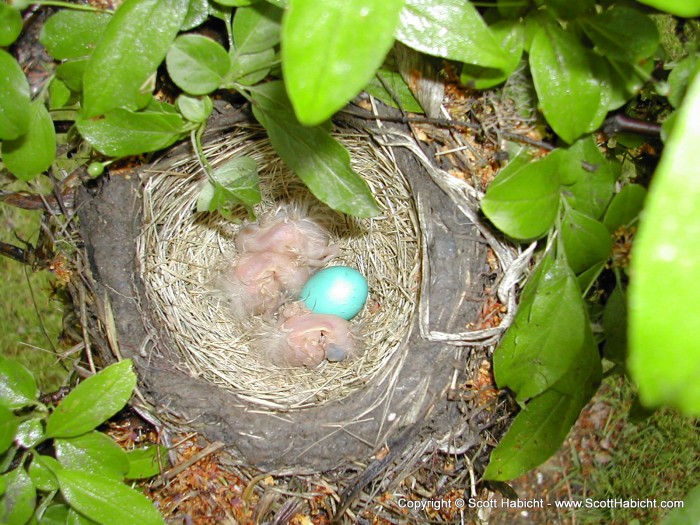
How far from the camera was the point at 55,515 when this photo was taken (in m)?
0.69

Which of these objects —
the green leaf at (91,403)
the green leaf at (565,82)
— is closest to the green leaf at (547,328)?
the green leaf at (565,82)

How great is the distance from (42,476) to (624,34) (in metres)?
0.82

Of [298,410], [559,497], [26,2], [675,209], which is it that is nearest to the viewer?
[675,209]

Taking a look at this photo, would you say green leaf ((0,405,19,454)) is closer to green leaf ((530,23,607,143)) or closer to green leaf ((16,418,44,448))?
green leaf ((16,418,44,448))

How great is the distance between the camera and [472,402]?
2.75 feet

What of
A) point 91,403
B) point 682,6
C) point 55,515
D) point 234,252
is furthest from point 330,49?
point 234,252

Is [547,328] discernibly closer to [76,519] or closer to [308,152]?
[308,152]

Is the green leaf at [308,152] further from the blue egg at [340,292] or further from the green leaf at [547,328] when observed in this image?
the blue egg at [340,292]

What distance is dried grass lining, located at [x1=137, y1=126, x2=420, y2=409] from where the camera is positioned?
0.90m

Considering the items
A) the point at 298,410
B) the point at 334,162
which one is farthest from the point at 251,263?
the point at 334,162

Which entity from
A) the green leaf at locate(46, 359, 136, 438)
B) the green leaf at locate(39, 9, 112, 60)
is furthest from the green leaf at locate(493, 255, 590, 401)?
the green leaf at locate(39, 9, 112, 60)

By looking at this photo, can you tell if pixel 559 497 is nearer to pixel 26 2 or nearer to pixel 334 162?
pixel 334 162

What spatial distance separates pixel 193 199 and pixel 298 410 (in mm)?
404

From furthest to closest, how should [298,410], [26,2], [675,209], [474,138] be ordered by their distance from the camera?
1. [298,410]
2. [474,138]
3. [26,2]
4. [675,209]
